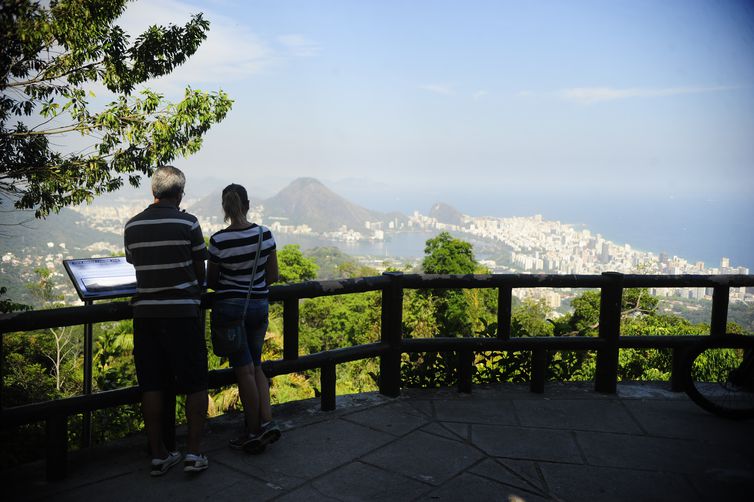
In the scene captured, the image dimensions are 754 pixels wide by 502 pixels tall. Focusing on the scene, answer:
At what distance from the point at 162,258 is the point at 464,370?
2.89 meters

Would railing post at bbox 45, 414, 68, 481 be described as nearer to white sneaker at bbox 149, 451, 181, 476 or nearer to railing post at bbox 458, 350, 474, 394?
white sneaker at bbox 149, 451, 181, 476

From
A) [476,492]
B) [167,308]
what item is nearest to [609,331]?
[476,492]

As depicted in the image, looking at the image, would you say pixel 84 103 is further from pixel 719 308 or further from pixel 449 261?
pixel 449 261

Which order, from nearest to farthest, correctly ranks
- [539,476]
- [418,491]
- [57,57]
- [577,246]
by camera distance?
1. [418,491]
2. [539,476]
3. [57,57]
4. [577,246]

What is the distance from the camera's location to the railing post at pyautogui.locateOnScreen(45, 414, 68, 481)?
357 centimetres

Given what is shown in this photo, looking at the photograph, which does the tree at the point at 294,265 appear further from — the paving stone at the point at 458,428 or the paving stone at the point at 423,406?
the paving stone at the point at 458,428

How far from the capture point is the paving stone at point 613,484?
345 centimetres

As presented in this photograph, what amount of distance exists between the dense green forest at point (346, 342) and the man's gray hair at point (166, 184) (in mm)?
2439

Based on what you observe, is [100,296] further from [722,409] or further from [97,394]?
[722,409]

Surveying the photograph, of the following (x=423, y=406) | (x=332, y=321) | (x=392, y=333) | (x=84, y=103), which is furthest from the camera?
(x=332, y=321)

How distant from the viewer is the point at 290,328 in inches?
179

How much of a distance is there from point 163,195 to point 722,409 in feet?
14.7

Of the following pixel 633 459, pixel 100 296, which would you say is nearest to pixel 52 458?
pixel 100 296

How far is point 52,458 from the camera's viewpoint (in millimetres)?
3564
